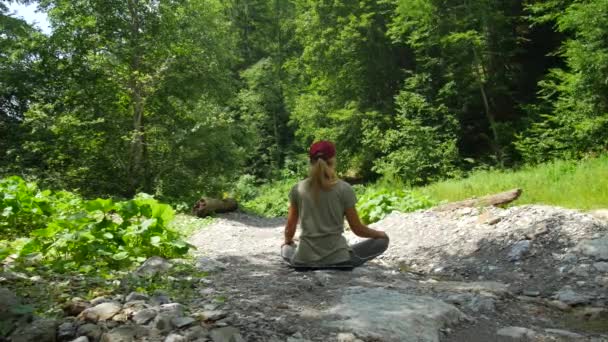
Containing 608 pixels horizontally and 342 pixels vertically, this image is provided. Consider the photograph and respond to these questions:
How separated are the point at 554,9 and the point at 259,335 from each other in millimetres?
17503

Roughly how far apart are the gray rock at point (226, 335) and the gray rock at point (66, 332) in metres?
0.91

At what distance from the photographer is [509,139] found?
60.3 ft

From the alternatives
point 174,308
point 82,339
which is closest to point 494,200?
point 174,308

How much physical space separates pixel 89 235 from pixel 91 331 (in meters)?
2.37

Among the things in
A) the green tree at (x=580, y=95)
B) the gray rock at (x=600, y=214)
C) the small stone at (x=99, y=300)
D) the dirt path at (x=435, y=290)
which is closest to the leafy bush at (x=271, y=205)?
the green tree at (x=580, y=95)

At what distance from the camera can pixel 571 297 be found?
16.3 feet

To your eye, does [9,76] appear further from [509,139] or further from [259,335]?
[509,139]

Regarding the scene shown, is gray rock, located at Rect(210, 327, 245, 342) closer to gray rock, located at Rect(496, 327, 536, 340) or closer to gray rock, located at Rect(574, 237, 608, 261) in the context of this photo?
gray rock, located at Rect(496, 327, 536, 340)

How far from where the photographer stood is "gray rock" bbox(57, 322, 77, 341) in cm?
303

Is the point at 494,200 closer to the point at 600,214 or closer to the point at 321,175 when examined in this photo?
the point at 600,214

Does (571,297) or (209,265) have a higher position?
(209,265)

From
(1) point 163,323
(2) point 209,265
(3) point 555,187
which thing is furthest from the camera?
(3) point 555,187

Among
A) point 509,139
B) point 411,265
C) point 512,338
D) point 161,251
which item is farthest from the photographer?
point 509,139

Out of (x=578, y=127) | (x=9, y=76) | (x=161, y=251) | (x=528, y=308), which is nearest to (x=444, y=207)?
(x=528, y=308)
